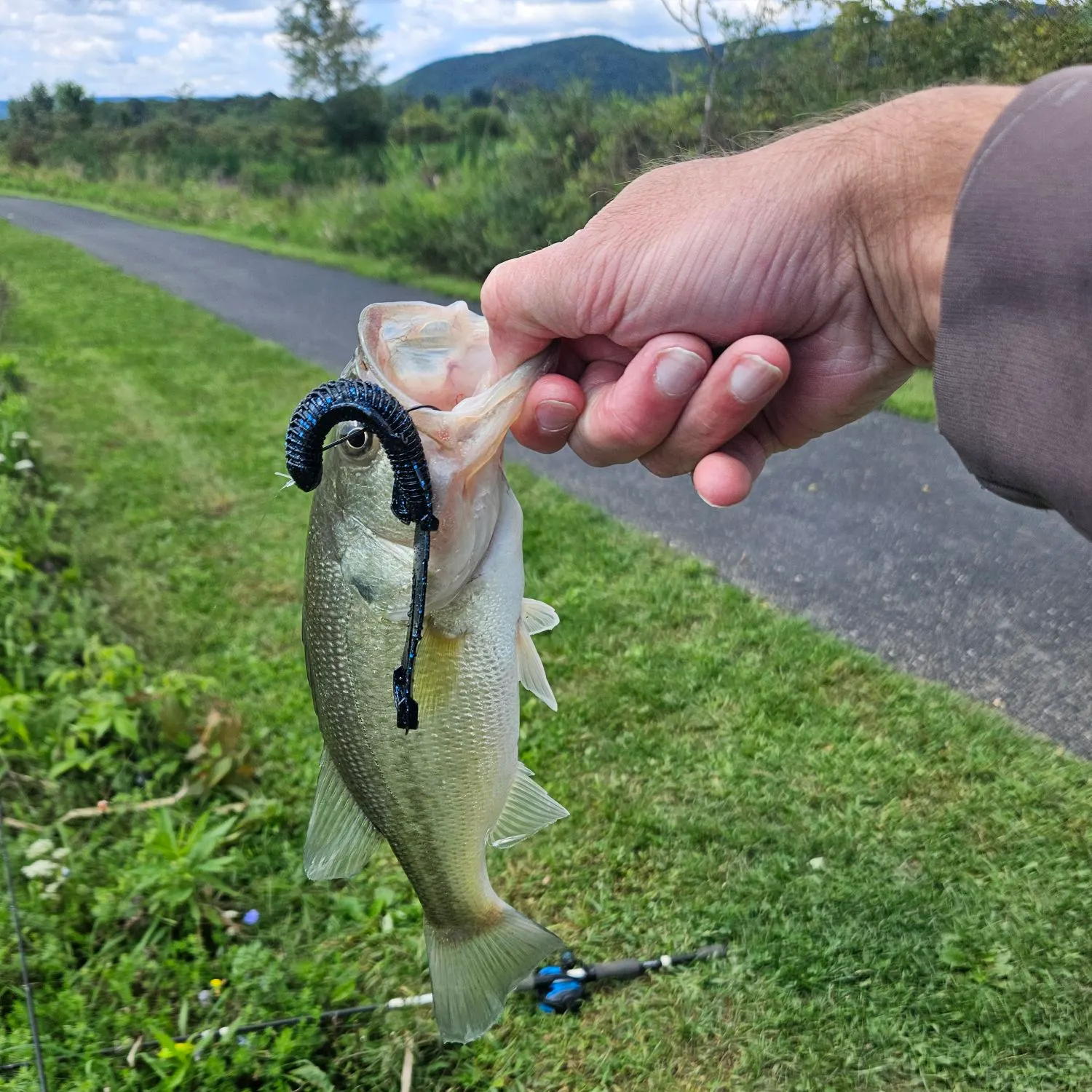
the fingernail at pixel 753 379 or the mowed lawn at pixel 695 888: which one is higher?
the fingernail at pixel 753 379

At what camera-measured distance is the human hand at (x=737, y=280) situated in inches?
65.0

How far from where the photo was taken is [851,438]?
6.88 meters

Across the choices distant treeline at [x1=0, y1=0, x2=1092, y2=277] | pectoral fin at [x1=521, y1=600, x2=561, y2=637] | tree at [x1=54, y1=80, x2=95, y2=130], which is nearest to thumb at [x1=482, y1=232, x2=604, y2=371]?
pectoral fin at [x1=521, y1=600, x2=561, y2=637]

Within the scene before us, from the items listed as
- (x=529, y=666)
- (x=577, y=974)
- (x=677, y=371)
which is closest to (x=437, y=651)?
(x=529, y=666)

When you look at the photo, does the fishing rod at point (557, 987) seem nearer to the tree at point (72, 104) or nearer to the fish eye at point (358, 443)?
the fish eye at point (358, 443)

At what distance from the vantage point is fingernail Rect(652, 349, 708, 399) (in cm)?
180

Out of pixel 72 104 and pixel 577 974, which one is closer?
pixel 577 974

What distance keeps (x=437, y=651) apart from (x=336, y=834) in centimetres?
43

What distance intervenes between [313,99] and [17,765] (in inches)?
1142

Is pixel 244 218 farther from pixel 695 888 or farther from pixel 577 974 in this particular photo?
pixel 577 974

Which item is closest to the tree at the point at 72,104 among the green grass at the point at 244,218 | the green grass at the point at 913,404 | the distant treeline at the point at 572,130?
the green grass at the point at 244,218

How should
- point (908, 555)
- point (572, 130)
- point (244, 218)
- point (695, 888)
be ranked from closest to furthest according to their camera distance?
point (695, 888) → point (908, 555) → point (572, 130) → point (244, 218)

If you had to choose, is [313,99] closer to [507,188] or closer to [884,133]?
[507,188]

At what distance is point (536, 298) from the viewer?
5.69ft
